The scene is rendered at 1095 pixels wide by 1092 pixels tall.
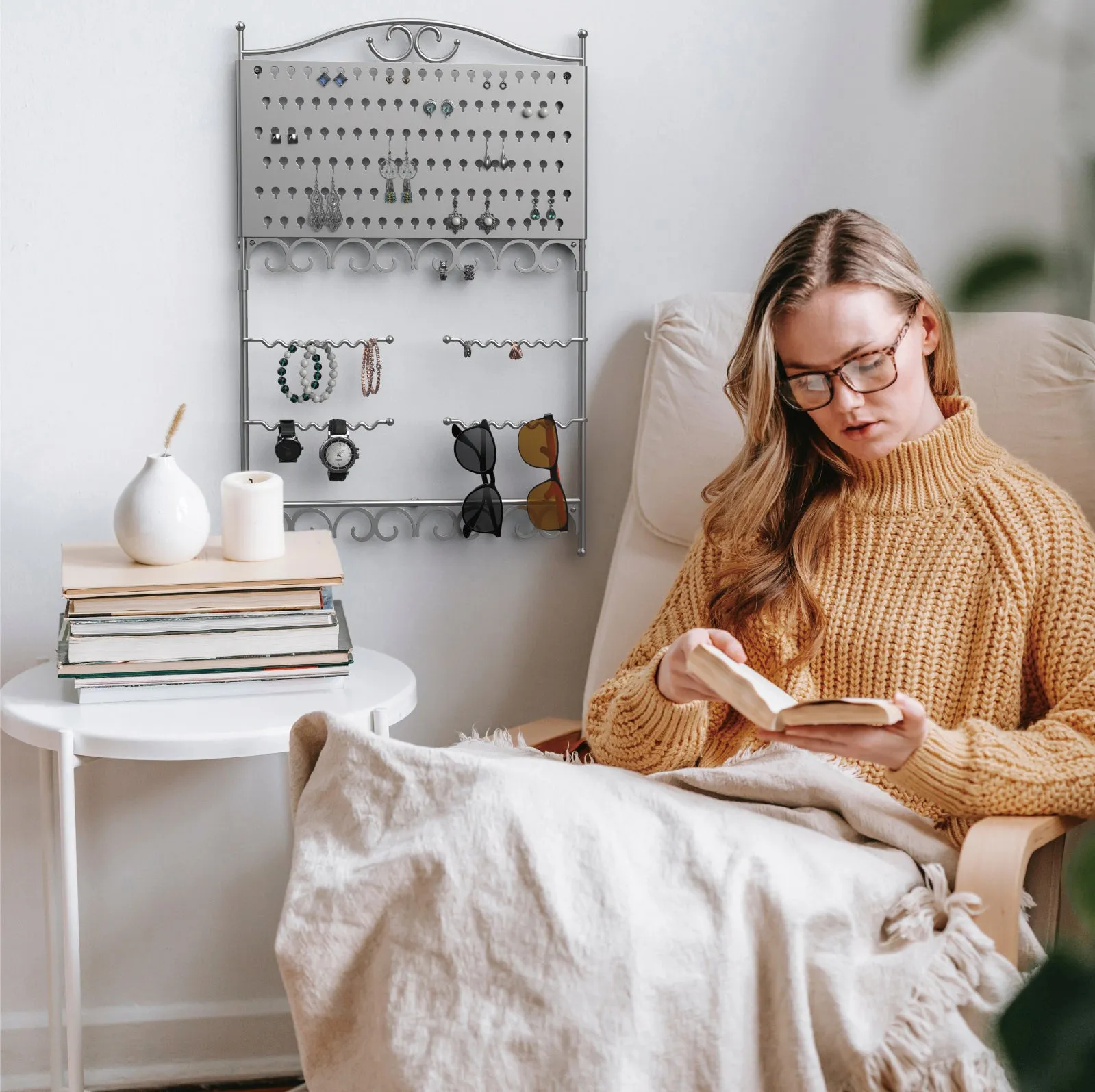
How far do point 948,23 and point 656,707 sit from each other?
1053 mm

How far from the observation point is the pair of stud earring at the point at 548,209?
5.38 feet

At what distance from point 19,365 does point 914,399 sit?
117 cm

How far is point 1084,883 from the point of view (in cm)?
24

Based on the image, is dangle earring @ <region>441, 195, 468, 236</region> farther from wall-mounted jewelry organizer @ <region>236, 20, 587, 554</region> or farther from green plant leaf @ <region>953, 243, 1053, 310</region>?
green plant leaf @ <region>953, 243, 1053, 310</region>

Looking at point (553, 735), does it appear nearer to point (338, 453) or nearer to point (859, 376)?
point (338, 453)

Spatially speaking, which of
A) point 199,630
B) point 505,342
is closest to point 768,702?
point 199,630

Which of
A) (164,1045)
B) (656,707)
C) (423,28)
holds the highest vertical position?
(423,28)

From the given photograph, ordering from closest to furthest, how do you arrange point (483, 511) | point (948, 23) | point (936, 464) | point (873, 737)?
point (948, 23)
point (873, 737)
point (936, 464)
point (483, 511)

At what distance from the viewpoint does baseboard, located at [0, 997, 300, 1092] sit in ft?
5.73

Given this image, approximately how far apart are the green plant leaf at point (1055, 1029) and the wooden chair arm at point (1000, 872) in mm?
772

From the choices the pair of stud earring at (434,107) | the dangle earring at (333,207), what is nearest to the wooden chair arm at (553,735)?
the dangle earring at (333,207)

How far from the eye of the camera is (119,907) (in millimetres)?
1747

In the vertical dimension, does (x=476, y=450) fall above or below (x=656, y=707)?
above

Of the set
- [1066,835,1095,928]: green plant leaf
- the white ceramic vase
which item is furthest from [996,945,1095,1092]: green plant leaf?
the white ceramic vase
